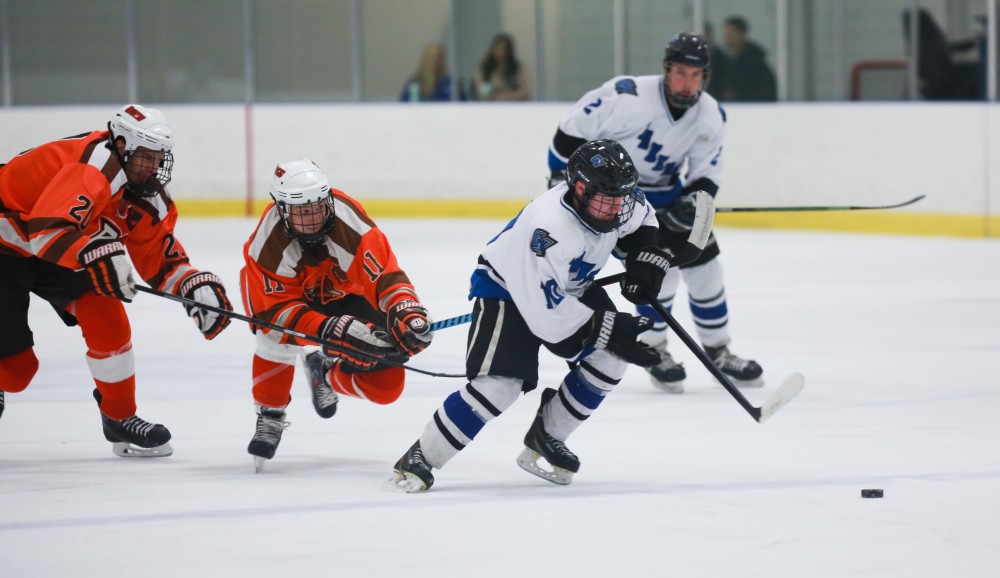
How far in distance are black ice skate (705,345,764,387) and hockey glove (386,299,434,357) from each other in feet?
5.34

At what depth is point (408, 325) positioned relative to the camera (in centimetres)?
378

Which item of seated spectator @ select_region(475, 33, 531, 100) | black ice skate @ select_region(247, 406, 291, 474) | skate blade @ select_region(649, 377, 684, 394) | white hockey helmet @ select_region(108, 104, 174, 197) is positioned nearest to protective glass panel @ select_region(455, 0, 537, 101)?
seated spectator @ select_region(475, 33, 531, 100)

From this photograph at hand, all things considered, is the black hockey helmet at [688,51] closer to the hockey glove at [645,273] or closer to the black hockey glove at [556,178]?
the black hockey glove at [556,178]

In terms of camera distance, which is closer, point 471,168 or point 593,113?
point 593,113

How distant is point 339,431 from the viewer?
441cm

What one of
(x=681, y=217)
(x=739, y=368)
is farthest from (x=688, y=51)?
(x=739, y=368)

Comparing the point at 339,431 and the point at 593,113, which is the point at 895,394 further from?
the point at 339,431

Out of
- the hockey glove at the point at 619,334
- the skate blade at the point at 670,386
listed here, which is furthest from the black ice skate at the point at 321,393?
the skate blade at the point at 670,386

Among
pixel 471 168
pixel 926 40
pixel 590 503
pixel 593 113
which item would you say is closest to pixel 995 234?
pixel 926 40

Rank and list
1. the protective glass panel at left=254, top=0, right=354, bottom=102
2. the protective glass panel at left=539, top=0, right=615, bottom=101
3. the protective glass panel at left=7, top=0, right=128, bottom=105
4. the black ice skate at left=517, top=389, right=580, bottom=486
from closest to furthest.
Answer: the black ice skate at left=517, top=389, right=580, bottom=486 → the protective glass panel at left=539, top=0, right=615, bottom=101 → the protective glass panel at left=254, top=0, right=354, bottom=102 → the protective glass panel at left=7, top=0, right=128, bottom=105

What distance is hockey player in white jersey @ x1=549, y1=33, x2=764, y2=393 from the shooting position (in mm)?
5223

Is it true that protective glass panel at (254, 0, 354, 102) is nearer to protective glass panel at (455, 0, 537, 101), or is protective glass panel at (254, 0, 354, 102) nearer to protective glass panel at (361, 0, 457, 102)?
protective glass panel at (361, 0, 457, 102)

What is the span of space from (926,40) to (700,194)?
658 centimetres

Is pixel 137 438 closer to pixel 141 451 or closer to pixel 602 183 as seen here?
pixel 141 451
